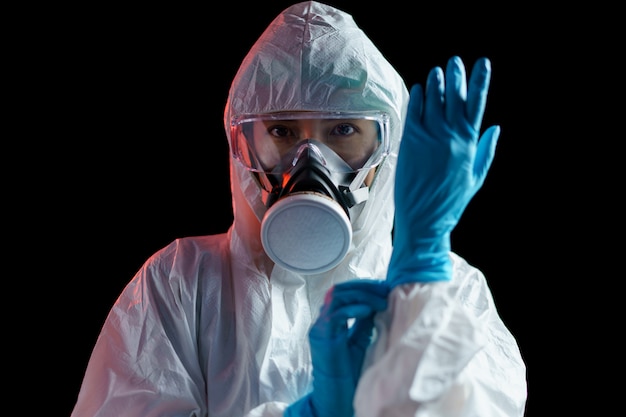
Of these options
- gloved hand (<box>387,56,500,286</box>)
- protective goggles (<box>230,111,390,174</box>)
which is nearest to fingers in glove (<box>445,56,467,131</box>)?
gloved hand (<box>387,56,500,286</box>)

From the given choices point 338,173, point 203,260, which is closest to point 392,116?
point 338,173

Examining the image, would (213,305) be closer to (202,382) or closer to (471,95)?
(202,382)

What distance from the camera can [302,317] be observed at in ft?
7.30

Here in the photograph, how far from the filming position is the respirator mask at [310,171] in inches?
76.5

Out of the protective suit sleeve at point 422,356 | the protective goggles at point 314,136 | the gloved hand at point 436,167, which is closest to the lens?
the protective suit sleeve at point 422,356

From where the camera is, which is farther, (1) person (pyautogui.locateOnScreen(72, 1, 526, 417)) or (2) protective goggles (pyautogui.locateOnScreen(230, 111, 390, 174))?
(2) protective goggles (pyautogui.locateOnScreen(230, 111, 390, 174))

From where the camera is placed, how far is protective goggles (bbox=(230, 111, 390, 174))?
212 cm

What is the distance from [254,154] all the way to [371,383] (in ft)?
2.56

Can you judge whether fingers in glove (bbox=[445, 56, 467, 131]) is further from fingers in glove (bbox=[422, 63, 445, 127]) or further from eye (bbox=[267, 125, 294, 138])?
eye (bbox=[267, 125, 294, 138])

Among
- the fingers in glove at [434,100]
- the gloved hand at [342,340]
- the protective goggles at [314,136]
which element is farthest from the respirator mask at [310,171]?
the fingers in glove at [434,100]

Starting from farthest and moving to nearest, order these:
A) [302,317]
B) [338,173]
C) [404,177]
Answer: [302,317]
[338,173]
[404,177]

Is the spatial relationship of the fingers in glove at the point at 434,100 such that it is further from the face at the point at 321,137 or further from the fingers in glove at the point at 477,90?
the face at the point at 321,137

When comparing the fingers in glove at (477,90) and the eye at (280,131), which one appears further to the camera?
the eye at (280,131)

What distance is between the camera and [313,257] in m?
1.98
